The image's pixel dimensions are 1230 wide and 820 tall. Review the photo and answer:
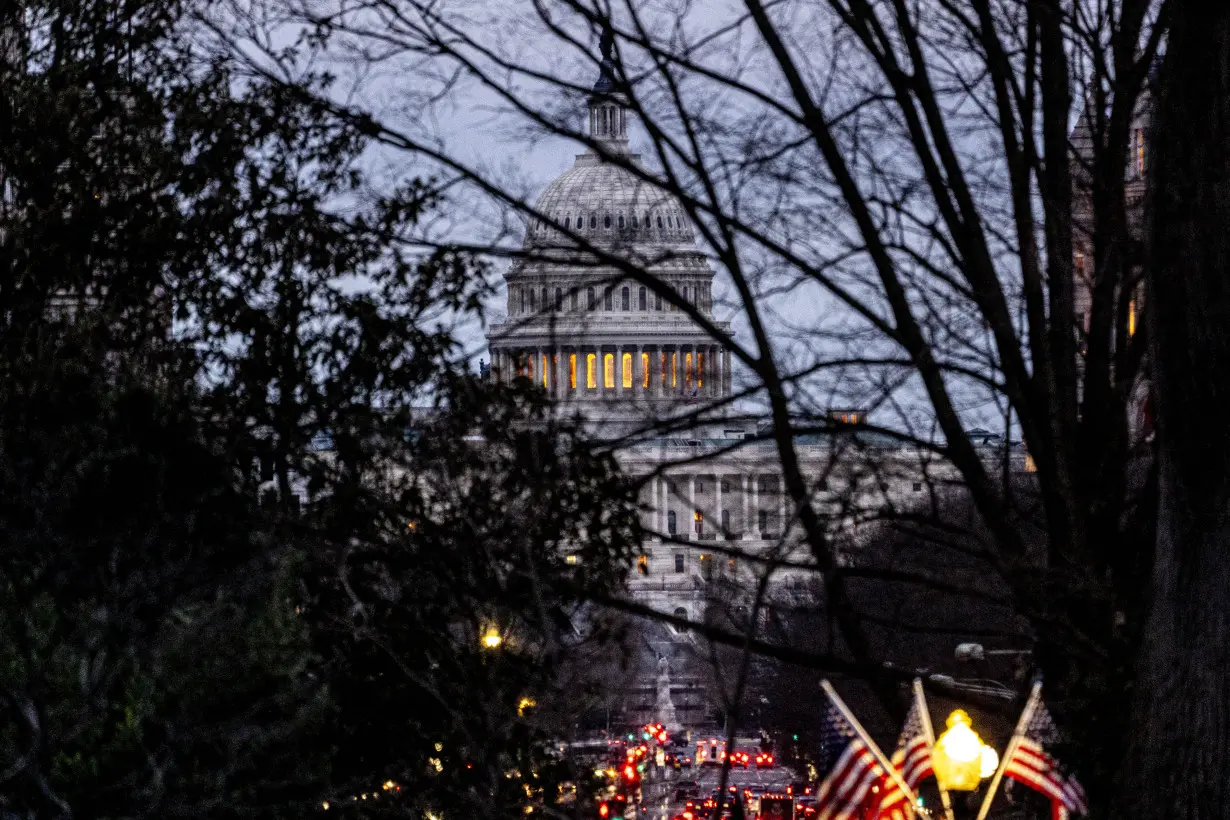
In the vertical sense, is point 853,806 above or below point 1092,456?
below

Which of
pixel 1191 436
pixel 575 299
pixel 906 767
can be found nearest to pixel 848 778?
pixel 906 767

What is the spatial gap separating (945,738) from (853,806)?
1.84 m

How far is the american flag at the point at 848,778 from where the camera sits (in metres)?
12.2

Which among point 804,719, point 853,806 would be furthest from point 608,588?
point 804,719

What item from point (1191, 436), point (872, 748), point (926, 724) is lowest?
point (872, 748)

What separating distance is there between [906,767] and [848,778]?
0.62 meters

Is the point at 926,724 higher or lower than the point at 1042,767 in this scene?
higher

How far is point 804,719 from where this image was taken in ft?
162

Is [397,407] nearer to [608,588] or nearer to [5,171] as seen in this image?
[608,588]

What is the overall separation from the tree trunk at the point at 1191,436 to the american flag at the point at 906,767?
3.99 m

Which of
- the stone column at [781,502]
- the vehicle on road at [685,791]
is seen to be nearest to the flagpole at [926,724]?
the stone column at [781,502]

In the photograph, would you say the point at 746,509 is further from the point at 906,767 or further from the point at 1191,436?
the point at 1191,436

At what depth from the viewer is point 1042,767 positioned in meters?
11.3

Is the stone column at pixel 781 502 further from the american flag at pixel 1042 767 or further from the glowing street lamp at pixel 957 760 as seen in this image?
the glowing street lamp at pixel 957 760
